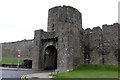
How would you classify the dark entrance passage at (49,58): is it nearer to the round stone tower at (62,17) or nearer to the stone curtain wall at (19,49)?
the round stone tower at (62,17)

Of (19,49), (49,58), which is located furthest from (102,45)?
(19,49)

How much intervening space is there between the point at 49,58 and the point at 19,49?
63.7ft

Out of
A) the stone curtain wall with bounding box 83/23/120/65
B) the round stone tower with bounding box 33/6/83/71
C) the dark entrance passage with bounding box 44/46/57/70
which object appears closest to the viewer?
the round stone tower with bounding box 33/6/83/71

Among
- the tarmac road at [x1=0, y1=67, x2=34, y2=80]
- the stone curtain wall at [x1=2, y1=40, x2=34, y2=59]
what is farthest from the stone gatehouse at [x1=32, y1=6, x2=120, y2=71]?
the stone curtain wall at [x1=2, y1=40, x2=34, y2=59]

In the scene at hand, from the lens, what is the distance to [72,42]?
29.8 m

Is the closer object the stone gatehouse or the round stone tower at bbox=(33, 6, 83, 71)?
the round stone tower at bbox=(33, 6, 83, 71)

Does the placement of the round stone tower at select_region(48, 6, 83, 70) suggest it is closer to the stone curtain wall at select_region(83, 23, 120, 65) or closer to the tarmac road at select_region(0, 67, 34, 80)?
the stone curtain wall at select_region(83, 23, 120, 65)

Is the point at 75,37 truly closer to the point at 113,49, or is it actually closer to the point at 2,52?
the point at 113,49

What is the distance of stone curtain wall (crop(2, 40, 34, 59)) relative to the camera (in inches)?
1915

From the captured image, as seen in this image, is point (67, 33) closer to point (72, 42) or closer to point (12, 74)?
point (72, 42)

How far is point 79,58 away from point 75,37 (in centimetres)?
346

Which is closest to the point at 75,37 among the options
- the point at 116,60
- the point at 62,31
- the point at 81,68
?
the point at 62,31

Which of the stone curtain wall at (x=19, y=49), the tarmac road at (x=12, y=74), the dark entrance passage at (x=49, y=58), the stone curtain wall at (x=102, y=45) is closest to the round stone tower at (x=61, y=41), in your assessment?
the dark entrance passage at (x=49, y=58)

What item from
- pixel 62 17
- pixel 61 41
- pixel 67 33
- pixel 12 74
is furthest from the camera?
pixel 62 17
